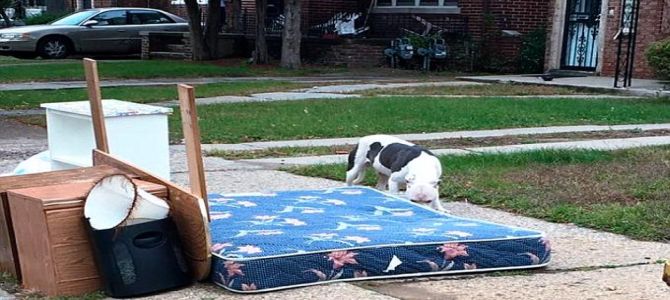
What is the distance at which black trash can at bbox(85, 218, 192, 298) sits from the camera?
395cm

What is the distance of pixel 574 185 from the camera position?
6.81 m

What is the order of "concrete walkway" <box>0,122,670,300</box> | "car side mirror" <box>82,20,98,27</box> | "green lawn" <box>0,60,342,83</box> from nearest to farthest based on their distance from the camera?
"concrete walkway" <box>0,122,670,300</box> < "green lawn" <box>0,60,342,83</box> < "car side mirror" <box>82,20,98,27</box>

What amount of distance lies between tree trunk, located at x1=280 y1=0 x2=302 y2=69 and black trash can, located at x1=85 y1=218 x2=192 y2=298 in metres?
17.0

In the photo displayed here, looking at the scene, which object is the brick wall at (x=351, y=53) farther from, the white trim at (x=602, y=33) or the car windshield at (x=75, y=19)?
the car windshield at (x=75, y=19)

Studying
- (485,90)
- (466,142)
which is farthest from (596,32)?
(466,142)

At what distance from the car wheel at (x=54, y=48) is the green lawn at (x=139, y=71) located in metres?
2.55

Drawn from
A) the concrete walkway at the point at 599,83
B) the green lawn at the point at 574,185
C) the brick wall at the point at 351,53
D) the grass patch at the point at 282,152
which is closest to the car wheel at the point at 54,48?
the brick wall at the point at 351,53

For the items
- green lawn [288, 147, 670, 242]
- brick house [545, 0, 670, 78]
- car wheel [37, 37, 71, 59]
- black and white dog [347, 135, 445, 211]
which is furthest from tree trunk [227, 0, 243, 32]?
black and white dog [347, 135, 445, 211]

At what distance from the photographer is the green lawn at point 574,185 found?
5.68 meters

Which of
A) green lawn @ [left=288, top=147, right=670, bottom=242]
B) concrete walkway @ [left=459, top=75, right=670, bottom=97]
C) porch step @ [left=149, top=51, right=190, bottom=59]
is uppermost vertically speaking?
green lawn @ [left=288, top=147, right=670, bottom=242]

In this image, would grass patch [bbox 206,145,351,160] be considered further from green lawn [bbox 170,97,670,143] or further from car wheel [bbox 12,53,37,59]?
car wheel [bbox 12,53,37,59]

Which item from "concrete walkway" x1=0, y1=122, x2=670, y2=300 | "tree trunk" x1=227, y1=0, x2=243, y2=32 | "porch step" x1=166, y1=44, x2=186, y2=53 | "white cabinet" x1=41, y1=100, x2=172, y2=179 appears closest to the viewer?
"concrete walkway" x1=0, y1=122, x2=670, y2=300

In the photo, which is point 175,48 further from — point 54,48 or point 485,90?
point 485,90

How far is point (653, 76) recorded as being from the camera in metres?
16.7
